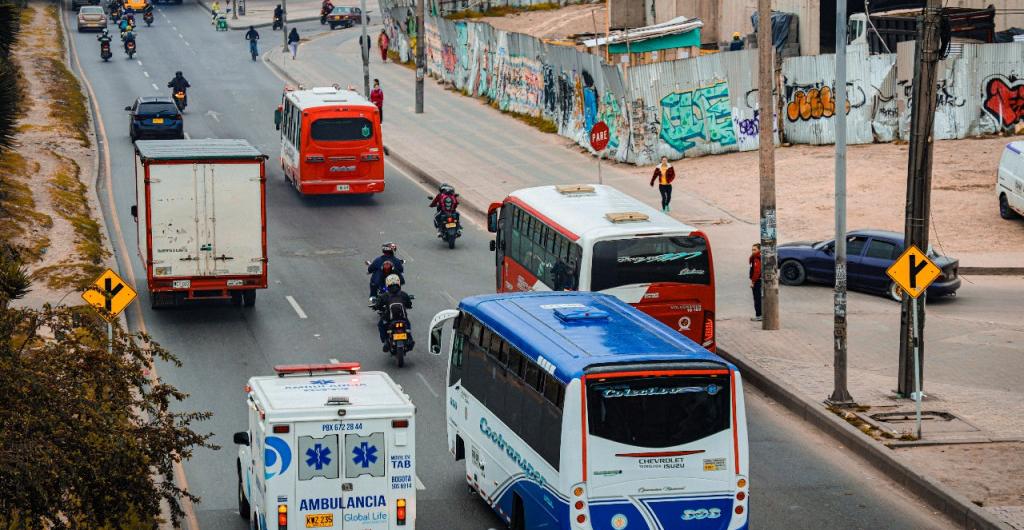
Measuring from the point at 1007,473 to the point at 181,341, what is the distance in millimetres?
14959

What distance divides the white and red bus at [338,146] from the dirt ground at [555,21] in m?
32.7

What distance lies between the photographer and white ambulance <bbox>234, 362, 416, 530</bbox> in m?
16.1

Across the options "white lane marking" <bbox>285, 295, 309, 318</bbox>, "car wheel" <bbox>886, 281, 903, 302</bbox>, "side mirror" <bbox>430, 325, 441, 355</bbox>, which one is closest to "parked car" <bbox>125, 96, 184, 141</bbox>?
"white lane marking" <bbox>285, 295, 309, 318</bbox>

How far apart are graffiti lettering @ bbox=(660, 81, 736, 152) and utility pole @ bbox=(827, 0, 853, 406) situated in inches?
915

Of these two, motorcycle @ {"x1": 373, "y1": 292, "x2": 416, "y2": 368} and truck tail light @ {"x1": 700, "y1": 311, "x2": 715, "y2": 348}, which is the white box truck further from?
truck tail light @ {"x1": 700, "y1": 311, "x2": 715, "y2": 348}

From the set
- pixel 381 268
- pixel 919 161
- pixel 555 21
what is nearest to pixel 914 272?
pixel 919 161

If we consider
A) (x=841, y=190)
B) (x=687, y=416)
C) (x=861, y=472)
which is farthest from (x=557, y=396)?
(x=841, y=190)

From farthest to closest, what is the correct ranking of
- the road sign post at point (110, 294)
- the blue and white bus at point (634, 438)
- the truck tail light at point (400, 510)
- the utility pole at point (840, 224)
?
the utility pole at point (840, 224) → the road sign post at point (110, 294) → the truck tail light at point (400, 510) → the blue and white bus at point (634, 438)

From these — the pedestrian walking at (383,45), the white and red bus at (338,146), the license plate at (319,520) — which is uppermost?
the pedestrian walking at (383,45)

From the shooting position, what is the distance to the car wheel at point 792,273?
111 feet

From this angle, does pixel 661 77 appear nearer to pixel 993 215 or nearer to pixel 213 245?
pixel 993 215

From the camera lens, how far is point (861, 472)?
2105cm

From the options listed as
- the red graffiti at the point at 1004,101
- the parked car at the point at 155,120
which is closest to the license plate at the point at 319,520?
the red graffiti at the point at 1004,101

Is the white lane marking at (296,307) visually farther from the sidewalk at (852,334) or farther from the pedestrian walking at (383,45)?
the pedestrian walking at (383,45)
